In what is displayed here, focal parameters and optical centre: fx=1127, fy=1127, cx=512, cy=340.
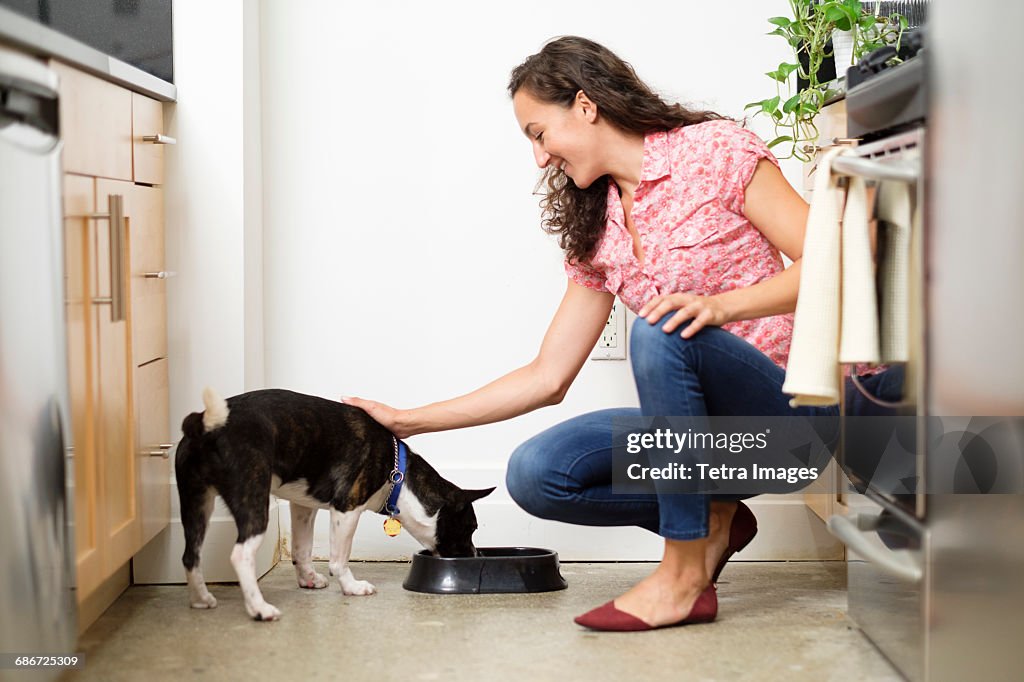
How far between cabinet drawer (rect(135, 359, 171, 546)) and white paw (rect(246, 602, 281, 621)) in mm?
271

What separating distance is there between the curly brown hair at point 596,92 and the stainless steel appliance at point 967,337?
599 millimetres

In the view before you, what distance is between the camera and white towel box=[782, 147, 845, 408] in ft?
5.22

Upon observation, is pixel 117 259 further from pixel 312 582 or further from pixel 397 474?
pixel 312 582

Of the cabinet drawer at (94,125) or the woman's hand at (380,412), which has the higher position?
the cabinet drawer at (94,125)

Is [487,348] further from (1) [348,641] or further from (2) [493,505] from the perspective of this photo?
(1) [348,641]

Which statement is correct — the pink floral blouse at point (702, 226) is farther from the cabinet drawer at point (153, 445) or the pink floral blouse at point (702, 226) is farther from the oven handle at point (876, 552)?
the cabinet drawer at point (153, 445)

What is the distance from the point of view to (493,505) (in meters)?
2.69

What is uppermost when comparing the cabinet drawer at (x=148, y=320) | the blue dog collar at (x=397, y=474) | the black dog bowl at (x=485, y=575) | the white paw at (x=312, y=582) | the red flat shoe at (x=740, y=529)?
the cabinet drawer at (x=148, y=320)

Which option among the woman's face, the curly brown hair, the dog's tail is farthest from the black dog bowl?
the woman's face

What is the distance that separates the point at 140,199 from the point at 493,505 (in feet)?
3.51

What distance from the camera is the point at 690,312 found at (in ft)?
5.98

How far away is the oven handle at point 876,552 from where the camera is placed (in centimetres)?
153

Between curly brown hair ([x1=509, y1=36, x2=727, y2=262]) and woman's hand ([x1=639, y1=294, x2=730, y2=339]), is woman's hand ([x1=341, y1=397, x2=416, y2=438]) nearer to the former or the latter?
curly brown hair ([x1=509, y1=36, x2=727, y2=262])

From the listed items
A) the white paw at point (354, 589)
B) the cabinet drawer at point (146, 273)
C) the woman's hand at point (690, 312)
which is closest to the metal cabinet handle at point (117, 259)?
the cabinet drawer at point (146, 273)
